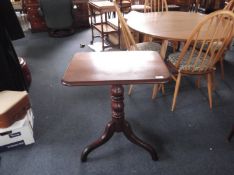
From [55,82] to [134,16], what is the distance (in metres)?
1.20

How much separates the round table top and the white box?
1221 millimetres

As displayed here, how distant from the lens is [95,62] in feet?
3.93

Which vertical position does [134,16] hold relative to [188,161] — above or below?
above

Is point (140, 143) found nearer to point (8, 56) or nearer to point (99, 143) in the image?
point (99, 143)

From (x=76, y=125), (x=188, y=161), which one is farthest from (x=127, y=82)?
(x=76, y=125)

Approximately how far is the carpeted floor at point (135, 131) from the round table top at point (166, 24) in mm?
688

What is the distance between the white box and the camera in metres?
1.50

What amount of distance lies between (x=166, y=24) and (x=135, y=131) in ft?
3.49

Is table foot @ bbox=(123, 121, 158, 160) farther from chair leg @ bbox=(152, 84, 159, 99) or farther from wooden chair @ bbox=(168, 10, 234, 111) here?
chair leg @ bbox=(152, 84, 159, 99)

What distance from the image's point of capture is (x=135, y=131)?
172 cm

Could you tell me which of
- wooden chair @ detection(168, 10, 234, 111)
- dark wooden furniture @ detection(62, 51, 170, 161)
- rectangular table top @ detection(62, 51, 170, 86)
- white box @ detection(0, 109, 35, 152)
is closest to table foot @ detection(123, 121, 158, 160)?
Answer: dark wooden furniture @ detection(62, 51, 170, 161)

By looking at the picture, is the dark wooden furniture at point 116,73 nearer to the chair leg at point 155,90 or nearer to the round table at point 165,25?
the round table at point 165,25

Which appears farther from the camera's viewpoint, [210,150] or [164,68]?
[210,150]

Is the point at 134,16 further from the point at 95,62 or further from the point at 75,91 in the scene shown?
the point at 95,62
